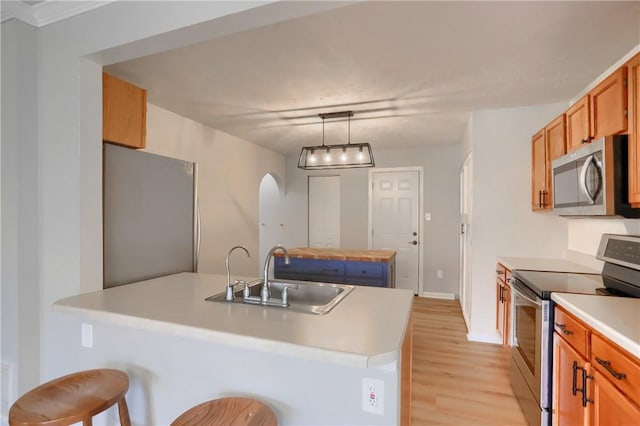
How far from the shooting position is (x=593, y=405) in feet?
4.34

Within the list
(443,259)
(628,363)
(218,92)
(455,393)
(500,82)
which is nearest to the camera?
(628,363)

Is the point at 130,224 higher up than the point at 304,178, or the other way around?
the point at 304,178

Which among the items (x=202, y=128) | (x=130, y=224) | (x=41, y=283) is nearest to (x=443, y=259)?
(x=202, y=128)

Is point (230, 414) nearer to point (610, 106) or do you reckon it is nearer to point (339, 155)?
point (610, 106)

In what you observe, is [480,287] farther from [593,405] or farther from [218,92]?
[218,92]

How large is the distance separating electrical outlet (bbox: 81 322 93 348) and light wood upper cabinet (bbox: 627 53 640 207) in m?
2.80

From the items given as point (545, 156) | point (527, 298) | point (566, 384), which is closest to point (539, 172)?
point (545, 156)

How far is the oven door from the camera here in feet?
5.56

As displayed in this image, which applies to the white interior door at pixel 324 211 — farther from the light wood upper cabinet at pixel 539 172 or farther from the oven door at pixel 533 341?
the oven door at pixel 533 341

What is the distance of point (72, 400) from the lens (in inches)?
47.8

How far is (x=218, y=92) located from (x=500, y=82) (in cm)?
233

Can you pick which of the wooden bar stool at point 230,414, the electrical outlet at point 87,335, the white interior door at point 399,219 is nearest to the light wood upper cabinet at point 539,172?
the white interior door at point 399,219

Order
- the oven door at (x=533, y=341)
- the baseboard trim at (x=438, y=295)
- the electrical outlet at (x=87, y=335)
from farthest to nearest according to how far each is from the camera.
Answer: the baseboard trim at (x=438, y=295)
the oven door at (x=533, y=341)
the electrical outlet at (x=87, y=335)

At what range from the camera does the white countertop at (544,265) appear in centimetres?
243
